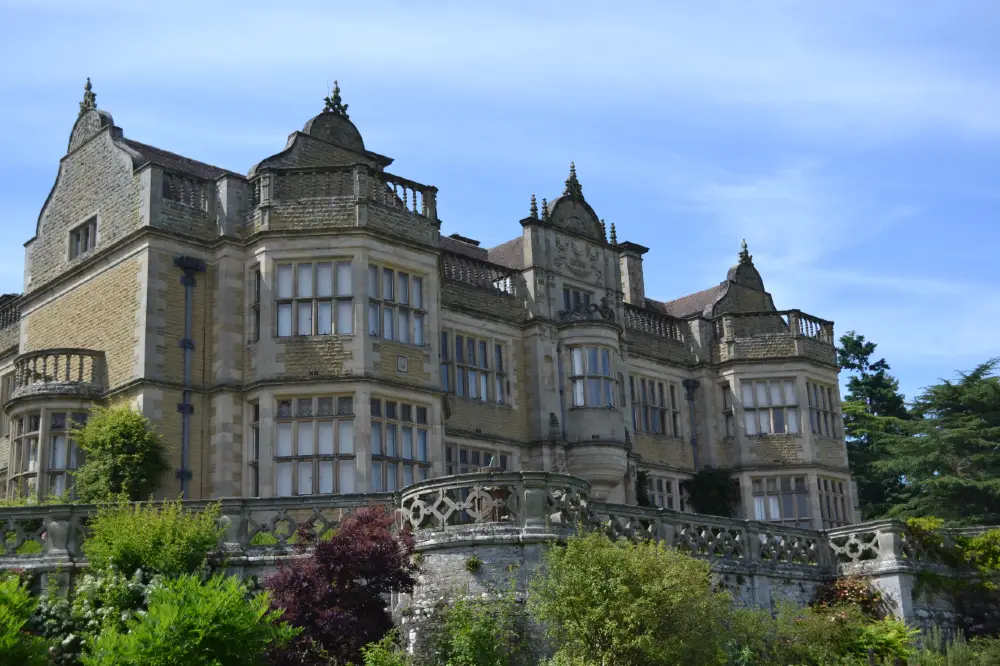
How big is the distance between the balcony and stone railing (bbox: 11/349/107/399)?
1791cm

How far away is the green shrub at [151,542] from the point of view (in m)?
17.0

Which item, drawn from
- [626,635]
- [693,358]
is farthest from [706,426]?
[626,635]

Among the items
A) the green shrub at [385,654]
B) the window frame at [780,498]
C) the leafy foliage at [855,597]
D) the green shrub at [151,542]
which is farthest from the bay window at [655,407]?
the green shrub at [151,542]

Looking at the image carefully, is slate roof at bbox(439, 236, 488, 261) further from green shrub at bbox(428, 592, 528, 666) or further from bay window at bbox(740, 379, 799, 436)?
green shrub at bbox(428, 592, 528, 666)

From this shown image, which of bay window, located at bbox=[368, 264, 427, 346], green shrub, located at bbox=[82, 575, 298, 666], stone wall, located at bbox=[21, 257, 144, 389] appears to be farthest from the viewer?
bay window, located at bbox=[368, 264, 427, 346]

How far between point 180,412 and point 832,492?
1914 centimetres

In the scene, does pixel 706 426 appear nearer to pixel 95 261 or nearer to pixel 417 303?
pixel 417 303

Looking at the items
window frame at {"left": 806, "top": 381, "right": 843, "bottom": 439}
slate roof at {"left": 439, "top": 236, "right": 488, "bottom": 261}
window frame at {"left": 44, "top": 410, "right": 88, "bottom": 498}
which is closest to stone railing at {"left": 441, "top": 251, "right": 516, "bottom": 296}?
slate roof at {"left": 439, "top": 236, "right": 488, "bottom": 261}

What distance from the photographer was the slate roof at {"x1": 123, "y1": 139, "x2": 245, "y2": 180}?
26.9 meters

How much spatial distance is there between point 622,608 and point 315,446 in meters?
9.35

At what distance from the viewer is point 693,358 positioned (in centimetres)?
3634

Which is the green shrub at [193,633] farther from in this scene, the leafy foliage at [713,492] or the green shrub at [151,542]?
the leafy foliage at [713,492]

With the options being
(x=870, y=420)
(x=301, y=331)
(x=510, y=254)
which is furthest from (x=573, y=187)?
(x=870, y=420)

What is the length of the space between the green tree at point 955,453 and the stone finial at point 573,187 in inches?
538
